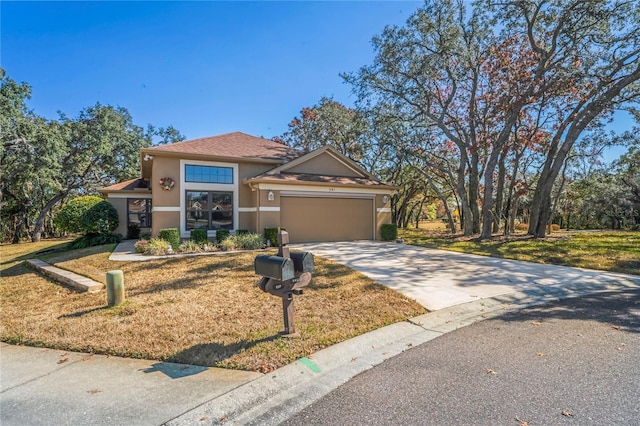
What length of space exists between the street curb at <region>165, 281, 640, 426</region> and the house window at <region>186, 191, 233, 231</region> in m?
10.9

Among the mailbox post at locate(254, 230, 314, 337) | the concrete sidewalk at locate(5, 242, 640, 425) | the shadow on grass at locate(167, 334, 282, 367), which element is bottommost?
the concrete sidewalk at locate(5, 242, 640, 425)

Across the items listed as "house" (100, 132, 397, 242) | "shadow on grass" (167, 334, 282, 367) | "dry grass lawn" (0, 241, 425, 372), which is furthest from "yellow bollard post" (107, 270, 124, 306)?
"house" (100, 132, 397, 242)

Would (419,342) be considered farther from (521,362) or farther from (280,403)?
(280,403)

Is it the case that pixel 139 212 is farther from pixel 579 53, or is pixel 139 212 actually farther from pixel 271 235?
pixel 579 53

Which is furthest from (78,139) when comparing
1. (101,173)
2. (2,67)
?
(2,67)

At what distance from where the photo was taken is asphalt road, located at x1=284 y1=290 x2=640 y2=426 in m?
2.47

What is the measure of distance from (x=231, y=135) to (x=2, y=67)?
13.5m

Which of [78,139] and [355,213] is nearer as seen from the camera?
[355,213]

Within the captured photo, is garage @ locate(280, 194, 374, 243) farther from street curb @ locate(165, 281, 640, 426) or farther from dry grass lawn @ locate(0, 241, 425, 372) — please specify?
street curb @ locate(165, 281, 640, 426)

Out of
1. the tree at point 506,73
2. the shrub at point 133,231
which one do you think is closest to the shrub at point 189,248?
the shrub at point 133,231

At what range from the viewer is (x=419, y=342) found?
13.0 ft

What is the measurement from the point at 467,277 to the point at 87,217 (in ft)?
49.7

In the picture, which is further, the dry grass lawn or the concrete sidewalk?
the dry grass lawn

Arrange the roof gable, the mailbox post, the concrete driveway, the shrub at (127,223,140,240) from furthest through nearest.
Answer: the shrub at (127,223,140,240) → the roof gable → the concrete driveway → the mailbox post
